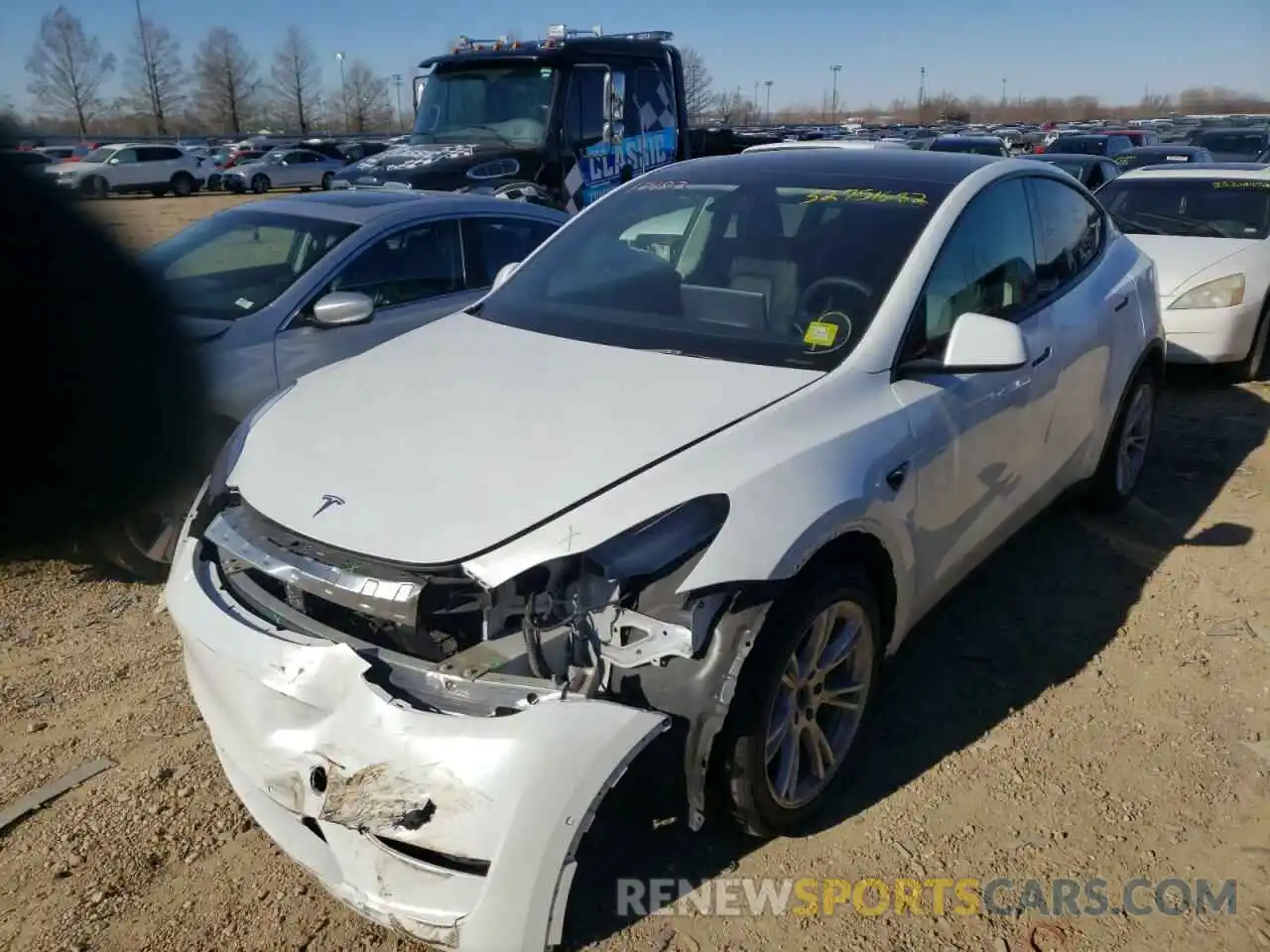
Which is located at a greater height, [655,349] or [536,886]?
[655,349]

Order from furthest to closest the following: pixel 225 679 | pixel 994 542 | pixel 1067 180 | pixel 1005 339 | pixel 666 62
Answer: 1. pixel 666 62
2. pixel 1067 180
3. pixel 994 542
4. pixel 1005 339
5. pixel 225 679

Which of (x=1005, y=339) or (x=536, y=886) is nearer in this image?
(x=536, y=886)

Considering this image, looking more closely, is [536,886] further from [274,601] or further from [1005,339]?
[1005,339]

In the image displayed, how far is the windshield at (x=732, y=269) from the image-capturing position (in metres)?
3.20

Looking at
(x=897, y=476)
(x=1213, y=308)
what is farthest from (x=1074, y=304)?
(x=1213, y=308)

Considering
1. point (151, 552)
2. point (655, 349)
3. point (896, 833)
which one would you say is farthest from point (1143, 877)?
point (151, 552)

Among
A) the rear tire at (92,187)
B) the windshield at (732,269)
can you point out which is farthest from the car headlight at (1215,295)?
the rear tire at (92,187)

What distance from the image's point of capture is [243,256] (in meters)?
5.31

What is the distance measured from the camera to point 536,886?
2.11 m

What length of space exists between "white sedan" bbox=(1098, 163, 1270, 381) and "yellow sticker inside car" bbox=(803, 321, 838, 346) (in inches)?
207

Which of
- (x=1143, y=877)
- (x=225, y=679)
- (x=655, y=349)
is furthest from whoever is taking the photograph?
(x=655, y=349)

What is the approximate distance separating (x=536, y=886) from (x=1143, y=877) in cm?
169

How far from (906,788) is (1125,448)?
2718 millimetres

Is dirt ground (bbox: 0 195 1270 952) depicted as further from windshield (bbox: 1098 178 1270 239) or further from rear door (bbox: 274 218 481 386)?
windshield (bbox: 1098 178 1270 239)
